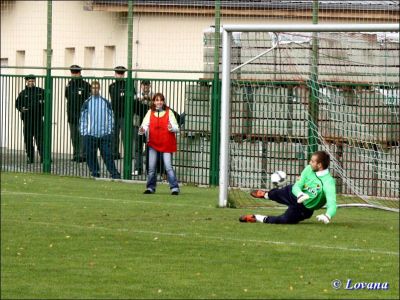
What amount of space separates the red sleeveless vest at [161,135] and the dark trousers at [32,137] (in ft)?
19.0

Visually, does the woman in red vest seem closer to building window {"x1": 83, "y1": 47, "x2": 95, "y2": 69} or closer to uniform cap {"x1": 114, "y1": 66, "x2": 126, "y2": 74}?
uniform cap {"x1": 114, "y1": 66, "x2": 126, "y2": 74}

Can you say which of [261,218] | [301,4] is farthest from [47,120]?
[261,218]

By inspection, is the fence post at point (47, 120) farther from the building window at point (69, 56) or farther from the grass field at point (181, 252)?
the grass field at point (181, 252)

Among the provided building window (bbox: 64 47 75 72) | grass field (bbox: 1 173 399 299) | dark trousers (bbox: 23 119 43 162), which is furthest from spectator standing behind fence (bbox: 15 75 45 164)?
grass field (bbox: 1 173 399 299)

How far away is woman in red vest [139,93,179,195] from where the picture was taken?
22656mm

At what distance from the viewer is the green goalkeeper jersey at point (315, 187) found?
1769cm

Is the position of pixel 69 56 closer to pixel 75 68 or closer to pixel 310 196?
pixel 75 68

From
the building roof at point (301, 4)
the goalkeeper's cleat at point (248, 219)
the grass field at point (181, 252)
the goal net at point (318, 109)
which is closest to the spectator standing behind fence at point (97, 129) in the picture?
the building roof at point (301, 4)

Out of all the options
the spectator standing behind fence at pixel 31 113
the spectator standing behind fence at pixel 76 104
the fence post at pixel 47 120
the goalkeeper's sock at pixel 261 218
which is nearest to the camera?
the goalkeeper's sock at pixel 261 218

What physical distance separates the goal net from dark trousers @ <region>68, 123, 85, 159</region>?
4.62 m

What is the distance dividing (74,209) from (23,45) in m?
12.9

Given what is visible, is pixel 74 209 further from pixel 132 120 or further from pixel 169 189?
pixel 132 120

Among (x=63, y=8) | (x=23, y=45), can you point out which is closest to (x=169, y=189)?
(x=63, y=8)

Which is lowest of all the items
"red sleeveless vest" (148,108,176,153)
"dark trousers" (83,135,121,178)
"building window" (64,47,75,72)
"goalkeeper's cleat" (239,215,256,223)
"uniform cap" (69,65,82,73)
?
"goalkeeper's cleat" (239,215,256,223)
